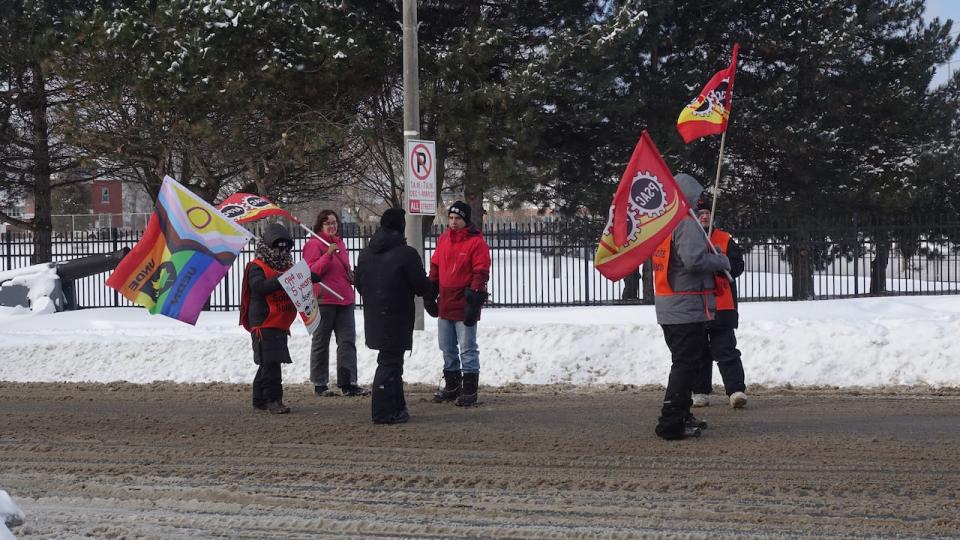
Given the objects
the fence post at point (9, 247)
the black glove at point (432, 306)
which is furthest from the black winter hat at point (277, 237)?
the fence post at point (9, 247)

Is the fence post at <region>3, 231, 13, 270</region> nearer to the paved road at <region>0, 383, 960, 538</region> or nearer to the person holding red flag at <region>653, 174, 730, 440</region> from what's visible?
the paved road at <region>0, 383, 960, 538</region>

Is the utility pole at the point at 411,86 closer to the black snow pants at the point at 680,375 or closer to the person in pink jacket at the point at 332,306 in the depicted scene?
the person in pink jacket at the point at 332,306

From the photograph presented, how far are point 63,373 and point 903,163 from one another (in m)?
15.8

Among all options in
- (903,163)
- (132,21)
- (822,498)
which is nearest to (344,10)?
(132,21)

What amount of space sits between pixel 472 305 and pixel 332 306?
163cm

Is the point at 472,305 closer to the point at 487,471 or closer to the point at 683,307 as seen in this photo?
the point at 683,307

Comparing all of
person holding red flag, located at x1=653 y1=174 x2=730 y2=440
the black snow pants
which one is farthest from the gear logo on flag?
the black snow pants

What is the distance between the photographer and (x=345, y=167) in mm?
26719

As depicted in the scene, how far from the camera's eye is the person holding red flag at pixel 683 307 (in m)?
7.50

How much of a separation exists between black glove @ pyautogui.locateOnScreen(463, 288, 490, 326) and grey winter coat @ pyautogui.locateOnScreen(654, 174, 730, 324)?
197 centimetres

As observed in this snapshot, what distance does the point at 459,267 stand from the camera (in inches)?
368

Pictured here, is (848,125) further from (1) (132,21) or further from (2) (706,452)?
(2) (706,452)

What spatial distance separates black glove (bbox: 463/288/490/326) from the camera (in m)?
9.19

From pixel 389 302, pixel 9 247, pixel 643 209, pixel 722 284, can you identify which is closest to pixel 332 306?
pixel 389 302
